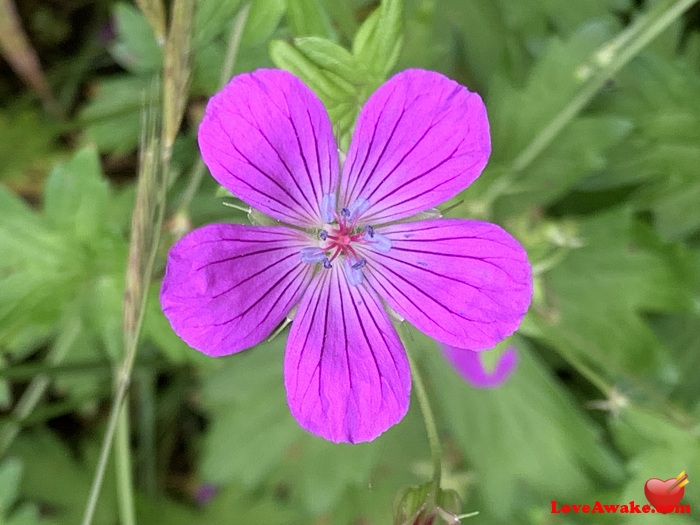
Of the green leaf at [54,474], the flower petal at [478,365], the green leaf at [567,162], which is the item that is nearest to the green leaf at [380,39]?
the green leaf at [567,162]

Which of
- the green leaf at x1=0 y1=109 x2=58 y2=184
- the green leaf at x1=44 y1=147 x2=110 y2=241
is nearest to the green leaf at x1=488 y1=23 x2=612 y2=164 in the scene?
the green leaf at x1=44 y1=147 x2=110 y2=241

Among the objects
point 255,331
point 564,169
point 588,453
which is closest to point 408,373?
point 255,331

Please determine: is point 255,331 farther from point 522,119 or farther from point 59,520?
point 59,520

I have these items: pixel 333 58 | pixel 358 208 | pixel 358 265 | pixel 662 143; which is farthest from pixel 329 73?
pixel 662 143

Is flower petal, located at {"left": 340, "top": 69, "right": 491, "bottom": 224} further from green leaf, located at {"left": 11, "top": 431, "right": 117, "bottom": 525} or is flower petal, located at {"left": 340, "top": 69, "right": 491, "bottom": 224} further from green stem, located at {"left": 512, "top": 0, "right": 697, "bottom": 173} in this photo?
green leaf, located at {"left": 11, "top": 431, "right": 117, "bottom": 525}

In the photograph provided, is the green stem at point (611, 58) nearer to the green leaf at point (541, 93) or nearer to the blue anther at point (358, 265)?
the green leaf at point (541, 93)

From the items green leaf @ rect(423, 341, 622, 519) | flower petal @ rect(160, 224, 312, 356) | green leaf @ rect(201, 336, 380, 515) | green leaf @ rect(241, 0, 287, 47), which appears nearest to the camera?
flower petal @ rect(160, 224, 312, 356)

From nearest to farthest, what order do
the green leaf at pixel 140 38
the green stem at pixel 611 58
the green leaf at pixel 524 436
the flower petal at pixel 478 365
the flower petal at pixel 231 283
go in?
the flower petal at pixel 231 283, the green stem at pixel 611 58, the green leaf at pixel 140 38, the flower petal at pixel 478 365, the green leaf at pixel 524 436
